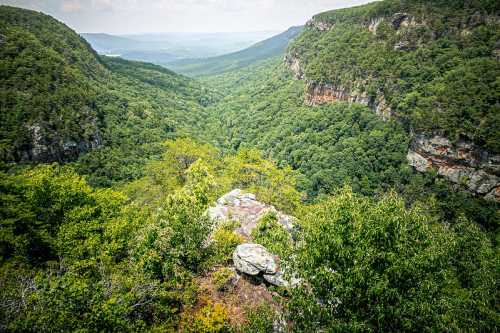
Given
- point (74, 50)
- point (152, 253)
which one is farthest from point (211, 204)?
point (74, 50)

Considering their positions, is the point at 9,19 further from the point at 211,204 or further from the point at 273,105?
the point at 211,204

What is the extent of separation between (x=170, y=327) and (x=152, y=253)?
5316mm

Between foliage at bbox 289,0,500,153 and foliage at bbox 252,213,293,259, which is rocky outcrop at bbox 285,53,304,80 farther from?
foliage at bbox 252,213,293,259

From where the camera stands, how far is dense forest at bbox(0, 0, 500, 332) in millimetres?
17219

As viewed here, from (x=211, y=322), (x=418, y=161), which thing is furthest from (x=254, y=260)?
(x=418, y=161)

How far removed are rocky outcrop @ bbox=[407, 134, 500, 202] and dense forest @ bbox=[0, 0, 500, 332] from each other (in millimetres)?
1630

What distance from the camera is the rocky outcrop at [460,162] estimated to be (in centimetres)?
6507

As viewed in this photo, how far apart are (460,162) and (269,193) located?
5662 cm

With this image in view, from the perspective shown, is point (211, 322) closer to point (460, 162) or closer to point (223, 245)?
point (223, 245)

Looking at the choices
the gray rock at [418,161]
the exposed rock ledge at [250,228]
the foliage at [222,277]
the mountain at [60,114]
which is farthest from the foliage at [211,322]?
the gray rock at [418,161]

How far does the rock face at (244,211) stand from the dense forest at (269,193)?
483 millimetres

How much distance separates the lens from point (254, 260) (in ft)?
80.9

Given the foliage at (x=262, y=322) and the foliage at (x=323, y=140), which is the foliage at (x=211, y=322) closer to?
the foliage at (x=262, y=322)

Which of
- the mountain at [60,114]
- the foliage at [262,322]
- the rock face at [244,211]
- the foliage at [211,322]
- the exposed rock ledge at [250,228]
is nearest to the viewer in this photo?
the foliage at [262,322]
